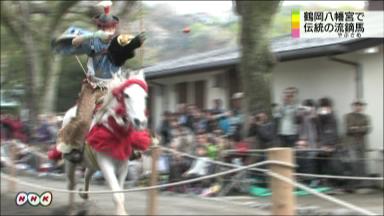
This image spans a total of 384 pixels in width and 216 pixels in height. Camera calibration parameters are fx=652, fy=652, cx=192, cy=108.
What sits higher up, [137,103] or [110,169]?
A: [137,103]

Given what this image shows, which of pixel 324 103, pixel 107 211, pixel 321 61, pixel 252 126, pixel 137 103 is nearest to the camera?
pixel 137 103

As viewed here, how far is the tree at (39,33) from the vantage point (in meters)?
9.85

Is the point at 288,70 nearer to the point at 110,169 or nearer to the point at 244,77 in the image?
the point at 244,77

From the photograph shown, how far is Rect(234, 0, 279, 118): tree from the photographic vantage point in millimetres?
11250

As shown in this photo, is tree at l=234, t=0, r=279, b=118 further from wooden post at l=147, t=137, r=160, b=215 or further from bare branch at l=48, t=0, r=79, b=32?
bare branch at l=48, t=0, r=79, b=32

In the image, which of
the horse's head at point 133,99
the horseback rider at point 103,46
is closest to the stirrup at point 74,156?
the horse's head at point 133,99

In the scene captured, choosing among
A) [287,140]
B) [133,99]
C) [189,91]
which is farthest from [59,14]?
[133,99]

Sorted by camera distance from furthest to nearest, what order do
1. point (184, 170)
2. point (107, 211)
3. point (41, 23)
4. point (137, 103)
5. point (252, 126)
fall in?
1. point (41, 23)
2. point (252, 126)
3. point (184, 170)
4. point (107, 211)
5. point (137, 103)

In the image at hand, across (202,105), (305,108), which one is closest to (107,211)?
(305,108)

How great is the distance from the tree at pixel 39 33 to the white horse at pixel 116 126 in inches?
40.8

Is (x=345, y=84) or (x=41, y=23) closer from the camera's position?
(x=345, y=84)

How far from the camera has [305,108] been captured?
12.3m

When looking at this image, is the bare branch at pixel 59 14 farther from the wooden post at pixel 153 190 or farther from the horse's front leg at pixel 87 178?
the horse's front leg at pixel 87 178

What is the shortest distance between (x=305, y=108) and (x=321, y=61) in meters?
2.63
